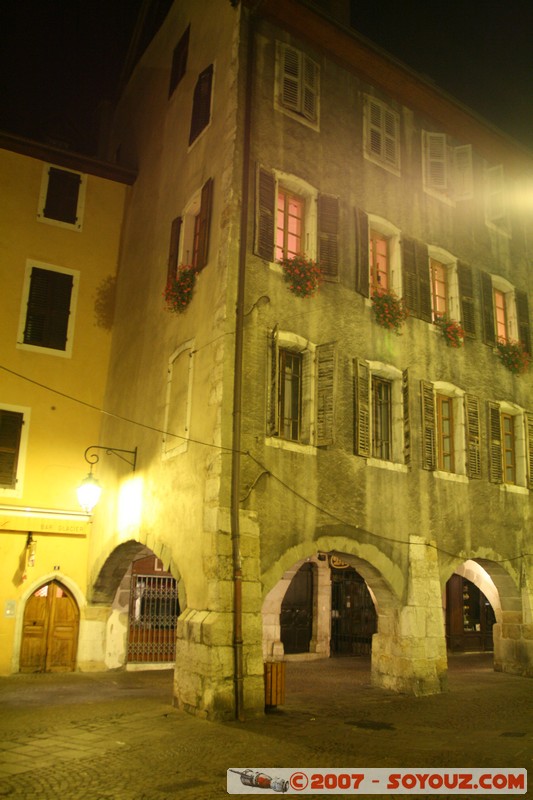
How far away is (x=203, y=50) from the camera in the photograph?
1494cm

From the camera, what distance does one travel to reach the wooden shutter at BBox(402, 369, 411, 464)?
1400 centimetres

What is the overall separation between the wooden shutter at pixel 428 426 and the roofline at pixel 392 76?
711 centimetres

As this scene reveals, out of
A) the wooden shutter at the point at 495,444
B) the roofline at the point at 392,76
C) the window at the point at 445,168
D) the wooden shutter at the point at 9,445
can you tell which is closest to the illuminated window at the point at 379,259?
the window at the point at 445,168

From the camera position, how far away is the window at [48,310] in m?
16.2

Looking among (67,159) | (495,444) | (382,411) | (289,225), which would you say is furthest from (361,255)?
(67,159)

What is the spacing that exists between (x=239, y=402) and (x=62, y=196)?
29.9ft

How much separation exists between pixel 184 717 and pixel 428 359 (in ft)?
29.0

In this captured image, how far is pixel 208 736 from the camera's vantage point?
29.6 feet

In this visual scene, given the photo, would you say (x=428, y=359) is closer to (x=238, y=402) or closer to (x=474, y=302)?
(x=474, y=302)

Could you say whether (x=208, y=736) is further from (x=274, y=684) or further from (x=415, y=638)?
(x=415, y=638)

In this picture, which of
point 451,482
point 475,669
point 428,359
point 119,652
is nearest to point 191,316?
point 428,359

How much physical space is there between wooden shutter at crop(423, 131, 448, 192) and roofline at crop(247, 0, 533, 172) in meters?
0.70

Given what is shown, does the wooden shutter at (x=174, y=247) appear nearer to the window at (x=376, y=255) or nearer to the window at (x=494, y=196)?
the window at (x=376, y=255)

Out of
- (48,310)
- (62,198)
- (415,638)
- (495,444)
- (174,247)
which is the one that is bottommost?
(415,638)
